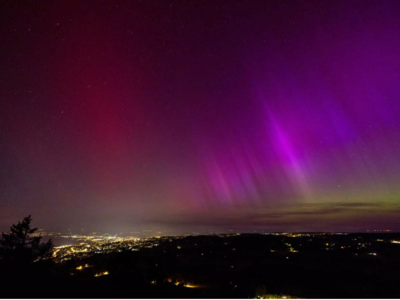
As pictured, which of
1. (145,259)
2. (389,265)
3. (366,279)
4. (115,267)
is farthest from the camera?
(389,265)

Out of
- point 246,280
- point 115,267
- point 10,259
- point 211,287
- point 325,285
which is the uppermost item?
point 10,259

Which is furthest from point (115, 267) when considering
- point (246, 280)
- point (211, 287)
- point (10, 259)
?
point (246, 280)

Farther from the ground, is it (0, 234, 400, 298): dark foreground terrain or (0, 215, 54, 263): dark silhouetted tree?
(0, 215, 54, 263): dark silhouetted tree

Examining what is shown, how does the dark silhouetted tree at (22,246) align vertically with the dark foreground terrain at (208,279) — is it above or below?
above

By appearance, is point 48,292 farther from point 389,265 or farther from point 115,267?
point 389,265

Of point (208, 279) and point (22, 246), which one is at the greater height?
point (22, 246)

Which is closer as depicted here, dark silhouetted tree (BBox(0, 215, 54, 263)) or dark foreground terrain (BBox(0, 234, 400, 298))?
dark foreground terrain (BBox(0, 234, 400, 298))

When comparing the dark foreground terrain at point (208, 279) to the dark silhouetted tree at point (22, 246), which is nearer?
the dark foreground terrain at point (208, 279)

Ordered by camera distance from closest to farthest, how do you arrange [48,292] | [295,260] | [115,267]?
[48,292]
[115,267]
[295,260]
